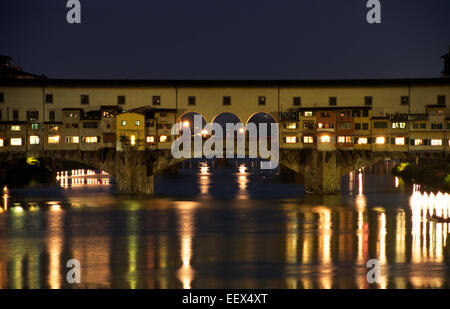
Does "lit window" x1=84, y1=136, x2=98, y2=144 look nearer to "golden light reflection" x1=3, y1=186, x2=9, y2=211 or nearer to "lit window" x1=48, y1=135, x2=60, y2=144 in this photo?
"lit window" x1=48, y1=135, x2=60, y2=144

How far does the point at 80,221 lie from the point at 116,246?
32.4 ft

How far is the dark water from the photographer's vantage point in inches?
1007

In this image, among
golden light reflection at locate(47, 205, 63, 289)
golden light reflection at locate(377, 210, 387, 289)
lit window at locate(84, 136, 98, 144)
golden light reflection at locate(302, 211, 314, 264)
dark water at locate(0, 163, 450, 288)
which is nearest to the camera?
golden light reflection at locate(377, 210, 387, 289)

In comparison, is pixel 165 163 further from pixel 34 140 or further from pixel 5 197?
pixel 5 197

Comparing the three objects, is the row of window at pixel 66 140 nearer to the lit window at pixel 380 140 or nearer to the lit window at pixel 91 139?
the lit window at pixel 91 139

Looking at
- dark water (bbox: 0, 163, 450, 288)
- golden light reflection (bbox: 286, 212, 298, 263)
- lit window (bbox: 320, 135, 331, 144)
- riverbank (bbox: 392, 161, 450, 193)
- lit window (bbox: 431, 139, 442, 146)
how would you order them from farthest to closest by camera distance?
1. riverbank (bbox: 392, 161, 450, 193)
2. lit window (bbox: 320, 135, 331, 144)
3. lit window (bbox: 431, 139, 442, 146)
4. golden light reflection (bbox: 286, 212, 298, 263)
5. dark water (bbox: 0, 163, 450, 288)

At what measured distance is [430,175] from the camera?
68938mm

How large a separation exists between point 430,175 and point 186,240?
1676 inches

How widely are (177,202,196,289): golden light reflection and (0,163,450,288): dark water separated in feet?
0.20

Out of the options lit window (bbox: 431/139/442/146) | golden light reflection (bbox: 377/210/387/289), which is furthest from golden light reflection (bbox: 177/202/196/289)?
lit window (bbox: 431/139/442/146)

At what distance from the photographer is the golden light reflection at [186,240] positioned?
25719 mm

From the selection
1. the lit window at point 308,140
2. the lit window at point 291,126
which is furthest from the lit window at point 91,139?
the lit window at point 308,140

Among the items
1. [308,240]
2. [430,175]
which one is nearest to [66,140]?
[308,240]

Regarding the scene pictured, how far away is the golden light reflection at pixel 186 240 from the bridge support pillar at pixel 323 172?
11868 mm
